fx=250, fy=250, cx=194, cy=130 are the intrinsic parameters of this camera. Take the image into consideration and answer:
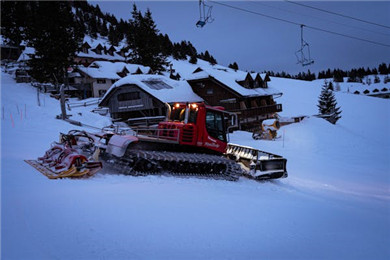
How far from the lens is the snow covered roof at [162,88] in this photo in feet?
99.4

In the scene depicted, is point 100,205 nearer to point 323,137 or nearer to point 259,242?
point 259,242

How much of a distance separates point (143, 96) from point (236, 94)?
459 inches

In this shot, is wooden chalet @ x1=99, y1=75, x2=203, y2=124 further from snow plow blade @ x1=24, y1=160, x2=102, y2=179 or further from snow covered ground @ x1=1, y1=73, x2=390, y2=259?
snow plow blade @ x1=24, y1=160, x2=102, y2=179

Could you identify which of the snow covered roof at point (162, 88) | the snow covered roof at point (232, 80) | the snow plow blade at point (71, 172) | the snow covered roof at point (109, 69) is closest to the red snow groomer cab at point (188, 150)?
the snow plow blade at point (71, 172)

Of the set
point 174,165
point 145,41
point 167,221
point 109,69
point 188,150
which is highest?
point 145,41

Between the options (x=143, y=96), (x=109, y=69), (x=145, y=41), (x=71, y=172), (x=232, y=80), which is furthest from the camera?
(x=109, y=69)

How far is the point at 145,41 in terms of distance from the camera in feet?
152

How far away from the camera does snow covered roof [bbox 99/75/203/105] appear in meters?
30.3

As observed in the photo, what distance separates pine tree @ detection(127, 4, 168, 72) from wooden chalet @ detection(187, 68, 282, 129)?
53.1ft

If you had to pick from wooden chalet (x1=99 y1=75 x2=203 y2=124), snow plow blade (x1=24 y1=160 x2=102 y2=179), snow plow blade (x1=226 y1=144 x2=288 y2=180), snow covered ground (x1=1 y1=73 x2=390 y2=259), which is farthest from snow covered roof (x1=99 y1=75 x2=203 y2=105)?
snow plow blade (x1=24 y1=160 x2=102 y2=179)

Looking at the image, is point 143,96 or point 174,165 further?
point 143,96

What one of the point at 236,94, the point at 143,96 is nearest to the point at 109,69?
the point at 143,96

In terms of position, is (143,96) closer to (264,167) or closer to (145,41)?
(145,41)

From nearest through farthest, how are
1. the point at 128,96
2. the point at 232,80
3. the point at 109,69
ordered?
the point at 128,96 → the point at 232,80 → the point at 109,69
